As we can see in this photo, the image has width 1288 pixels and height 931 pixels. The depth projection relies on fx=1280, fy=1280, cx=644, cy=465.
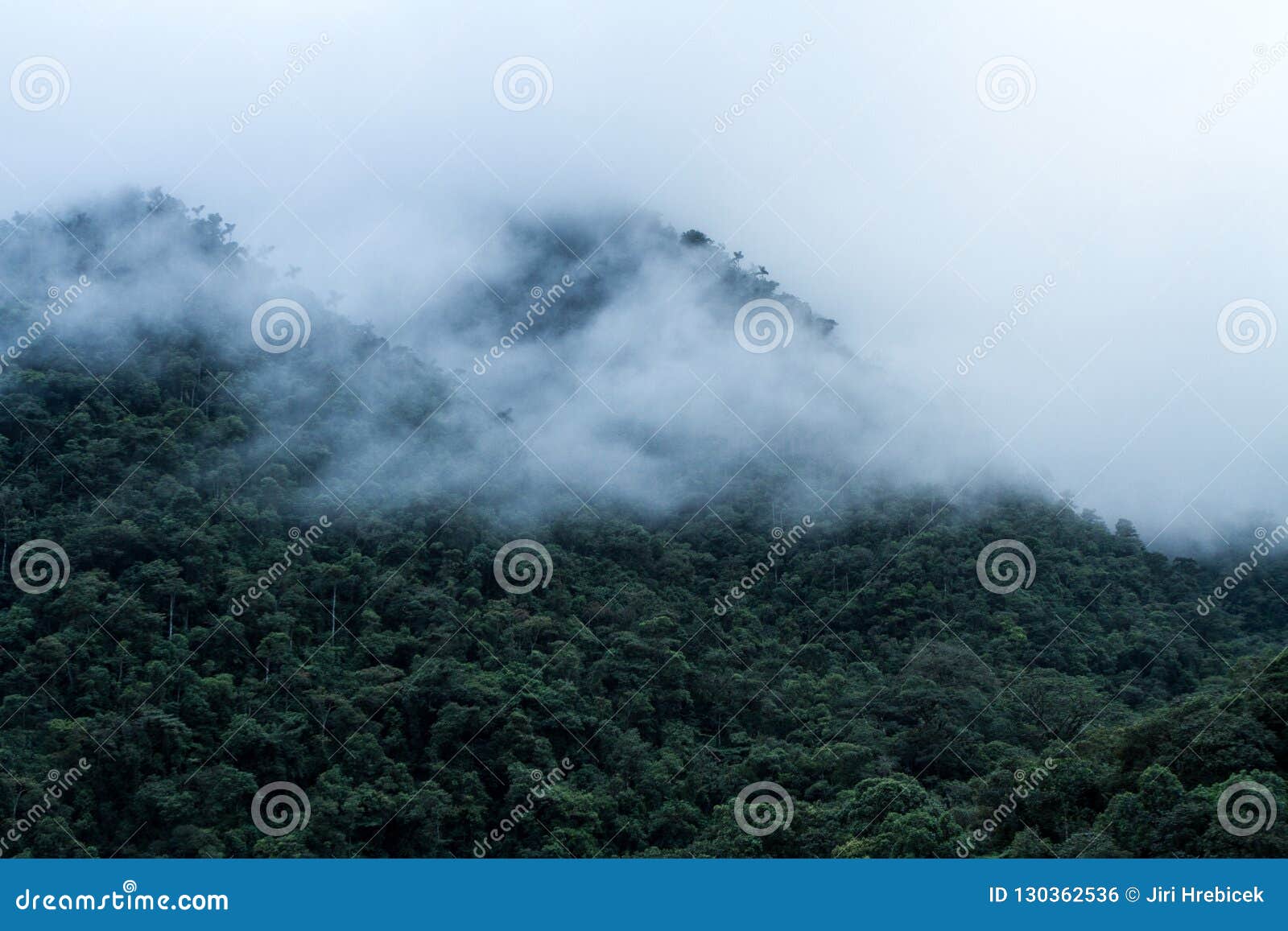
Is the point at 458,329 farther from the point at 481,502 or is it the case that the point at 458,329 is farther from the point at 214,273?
the point at 481,502

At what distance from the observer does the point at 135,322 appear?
121 ft

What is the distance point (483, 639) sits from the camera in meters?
28.5

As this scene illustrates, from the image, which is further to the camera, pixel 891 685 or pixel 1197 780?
pixel 891 685

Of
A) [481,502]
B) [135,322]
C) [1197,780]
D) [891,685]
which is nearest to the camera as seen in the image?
[1197,780]

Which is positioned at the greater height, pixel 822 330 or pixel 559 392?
pixel 822 330

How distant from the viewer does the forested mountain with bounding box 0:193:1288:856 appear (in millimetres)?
21375

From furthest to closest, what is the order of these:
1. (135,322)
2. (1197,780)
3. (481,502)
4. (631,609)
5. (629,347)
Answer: (629,347)
(135,322)
(481,502)
(631,609)
(1197,780)

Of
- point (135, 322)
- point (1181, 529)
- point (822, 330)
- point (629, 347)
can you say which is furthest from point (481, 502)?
point (1181, 529)

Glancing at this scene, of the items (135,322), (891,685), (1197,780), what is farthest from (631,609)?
(135,322)

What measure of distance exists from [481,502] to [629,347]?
52.1 feet

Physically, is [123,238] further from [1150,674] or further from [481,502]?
[1150,674]

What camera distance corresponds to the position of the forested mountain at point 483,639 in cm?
2138

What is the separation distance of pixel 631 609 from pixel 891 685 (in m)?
6.36

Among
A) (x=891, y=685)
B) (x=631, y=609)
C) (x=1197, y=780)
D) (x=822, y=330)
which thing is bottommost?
(x=1197, y=780)
